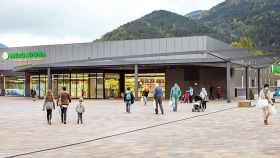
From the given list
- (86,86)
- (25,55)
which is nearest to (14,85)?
(25,55)

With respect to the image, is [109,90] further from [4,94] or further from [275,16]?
[275,16]

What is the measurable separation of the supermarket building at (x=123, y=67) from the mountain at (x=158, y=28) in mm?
34106

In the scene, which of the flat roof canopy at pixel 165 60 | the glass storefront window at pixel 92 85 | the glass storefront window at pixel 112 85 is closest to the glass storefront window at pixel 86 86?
the glass storefront window at pixel 92 85

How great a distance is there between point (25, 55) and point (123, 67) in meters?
13.4

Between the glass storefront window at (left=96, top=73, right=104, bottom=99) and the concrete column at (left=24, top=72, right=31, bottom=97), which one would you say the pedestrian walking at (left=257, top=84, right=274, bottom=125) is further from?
the concrete column at (left=24, top=72, right=31, bottom=97)

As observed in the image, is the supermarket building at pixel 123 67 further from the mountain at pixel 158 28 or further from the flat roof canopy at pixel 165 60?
the mountain at pixel 158 28

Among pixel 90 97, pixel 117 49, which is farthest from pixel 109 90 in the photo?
pixel 117 49

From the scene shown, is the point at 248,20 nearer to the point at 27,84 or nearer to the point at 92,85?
the point at 27,84

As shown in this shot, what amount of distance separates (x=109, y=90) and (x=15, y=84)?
15.8 metres

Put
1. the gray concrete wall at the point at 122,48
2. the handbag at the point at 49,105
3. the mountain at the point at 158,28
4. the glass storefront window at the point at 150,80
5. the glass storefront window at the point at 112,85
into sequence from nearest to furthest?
the handbag at the point at 49,105
the gray concrete wall at the point at 122,48
the glass storefront window at the point at 150,80
the glass storefront window at the point at 112,85
the mountain at the point at 158,28

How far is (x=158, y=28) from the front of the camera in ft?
333

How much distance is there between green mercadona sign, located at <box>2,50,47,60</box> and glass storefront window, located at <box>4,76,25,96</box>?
4.66 metres

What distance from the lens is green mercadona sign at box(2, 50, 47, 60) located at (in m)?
52.4

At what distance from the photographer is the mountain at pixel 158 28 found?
91.8 metres
